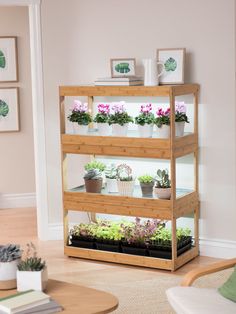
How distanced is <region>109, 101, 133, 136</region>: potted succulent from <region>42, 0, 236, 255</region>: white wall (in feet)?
1.65

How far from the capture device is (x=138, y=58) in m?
5.43

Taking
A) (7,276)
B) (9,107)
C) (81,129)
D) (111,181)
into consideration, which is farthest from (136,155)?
(9,107)

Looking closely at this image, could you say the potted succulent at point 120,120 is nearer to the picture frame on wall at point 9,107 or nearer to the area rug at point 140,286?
the area rug at point 140,286

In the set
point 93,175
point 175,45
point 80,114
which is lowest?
point 93,175

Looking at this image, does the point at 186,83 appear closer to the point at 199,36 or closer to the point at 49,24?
the point at 199,36

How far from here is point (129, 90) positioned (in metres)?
5.00

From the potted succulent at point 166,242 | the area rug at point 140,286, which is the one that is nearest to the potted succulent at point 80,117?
the potted succulent at point 166,242

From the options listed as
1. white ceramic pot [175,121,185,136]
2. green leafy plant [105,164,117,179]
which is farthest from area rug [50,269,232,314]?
white ceramic pot [175,121,185,136]

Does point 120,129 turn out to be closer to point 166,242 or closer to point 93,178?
point 93,178

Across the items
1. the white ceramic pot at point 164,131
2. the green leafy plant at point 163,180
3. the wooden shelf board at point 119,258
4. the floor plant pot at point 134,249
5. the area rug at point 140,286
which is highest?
the white ceramic pot at point 164,131

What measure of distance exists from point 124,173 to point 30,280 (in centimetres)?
200

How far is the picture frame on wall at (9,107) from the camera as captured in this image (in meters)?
7.09

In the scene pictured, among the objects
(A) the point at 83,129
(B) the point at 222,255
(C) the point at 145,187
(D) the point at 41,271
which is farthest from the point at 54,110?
(D) the point at 41,271

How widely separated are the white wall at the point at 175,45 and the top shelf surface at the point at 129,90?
25 centimetres
